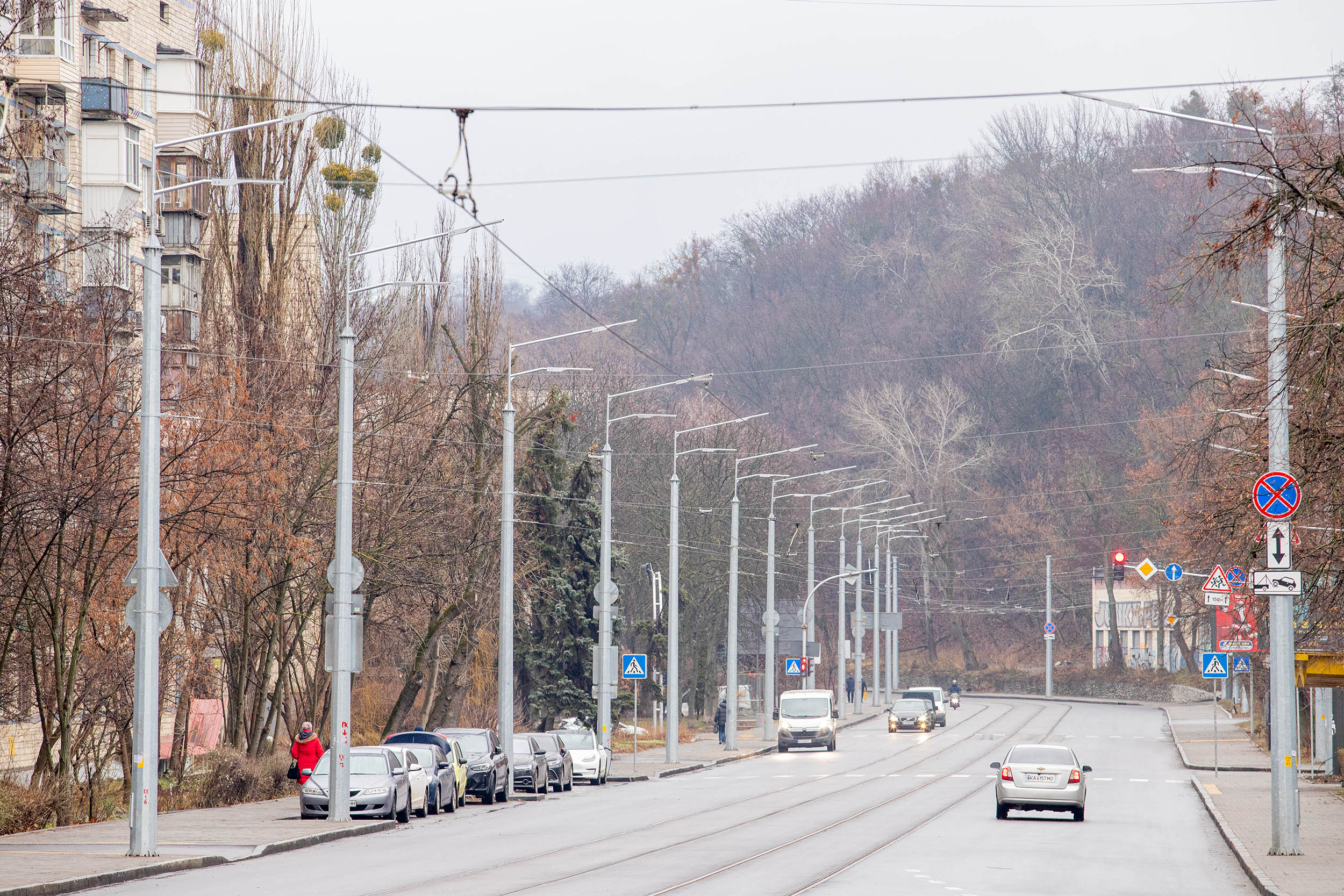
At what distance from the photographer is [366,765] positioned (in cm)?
2923

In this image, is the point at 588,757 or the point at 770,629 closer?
the point at 588,757

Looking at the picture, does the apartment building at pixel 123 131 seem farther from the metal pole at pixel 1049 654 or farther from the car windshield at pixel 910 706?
the metal pole at pixel 1049 654

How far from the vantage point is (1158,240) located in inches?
4355

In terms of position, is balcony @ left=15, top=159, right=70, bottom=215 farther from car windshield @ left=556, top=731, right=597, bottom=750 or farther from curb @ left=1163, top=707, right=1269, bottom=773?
curb @ left=1163, top=707, right=1269, bottom=773

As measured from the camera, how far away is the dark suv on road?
115 ft

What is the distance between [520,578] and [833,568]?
6133 cm

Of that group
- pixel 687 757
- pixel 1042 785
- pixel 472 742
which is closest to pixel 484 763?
pixel 472 742

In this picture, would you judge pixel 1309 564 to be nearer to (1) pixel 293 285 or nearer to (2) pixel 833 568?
(1) pixel 293 285

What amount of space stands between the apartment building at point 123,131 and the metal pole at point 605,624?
1080 centimetres

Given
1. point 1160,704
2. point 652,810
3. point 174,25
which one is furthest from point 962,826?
point 1160,704

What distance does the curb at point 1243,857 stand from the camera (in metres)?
18.7

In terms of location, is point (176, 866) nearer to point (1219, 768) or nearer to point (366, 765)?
point (366, 765)

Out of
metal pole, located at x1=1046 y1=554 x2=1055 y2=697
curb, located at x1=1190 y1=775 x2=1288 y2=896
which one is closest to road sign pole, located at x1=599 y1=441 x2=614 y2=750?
curb, located at x1=1190 y1=775 x2=1288 y2=896

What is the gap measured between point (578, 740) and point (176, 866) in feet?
78.0
